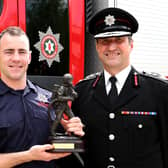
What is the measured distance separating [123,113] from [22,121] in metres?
Answer: 0.49

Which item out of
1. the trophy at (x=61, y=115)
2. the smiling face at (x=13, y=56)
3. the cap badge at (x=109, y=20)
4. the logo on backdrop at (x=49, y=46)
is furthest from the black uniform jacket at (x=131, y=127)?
the logo on backdrop at (x=49, y=46)

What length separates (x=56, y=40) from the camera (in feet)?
9.64

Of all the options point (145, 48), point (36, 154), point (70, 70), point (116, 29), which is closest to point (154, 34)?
point (145, 48)

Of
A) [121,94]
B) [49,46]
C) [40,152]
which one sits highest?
[49,46]

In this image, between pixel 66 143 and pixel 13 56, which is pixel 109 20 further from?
pixel 66 143

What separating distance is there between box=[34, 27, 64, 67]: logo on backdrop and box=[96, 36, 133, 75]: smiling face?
1072 millimetres

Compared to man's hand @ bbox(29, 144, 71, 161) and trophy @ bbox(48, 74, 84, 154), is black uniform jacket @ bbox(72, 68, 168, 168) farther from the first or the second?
man's hand @ bbox(29, 144, 71, 161)

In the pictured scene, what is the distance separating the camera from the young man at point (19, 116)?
161 cm

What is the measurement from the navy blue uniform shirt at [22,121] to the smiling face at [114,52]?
0.36 m

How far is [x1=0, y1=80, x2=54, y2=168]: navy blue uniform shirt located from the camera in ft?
5.31

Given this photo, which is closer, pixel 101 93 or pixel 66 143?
pixel 66 143

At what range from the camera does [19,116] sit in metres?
1.64

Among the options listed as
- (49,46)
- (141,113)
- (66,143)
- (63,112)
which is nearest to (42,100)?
(63,112)

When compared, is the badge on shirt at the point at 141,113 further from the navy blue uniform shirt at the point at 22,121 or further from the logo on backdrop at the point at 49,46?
the logo on backdrop at the point at 49,46
